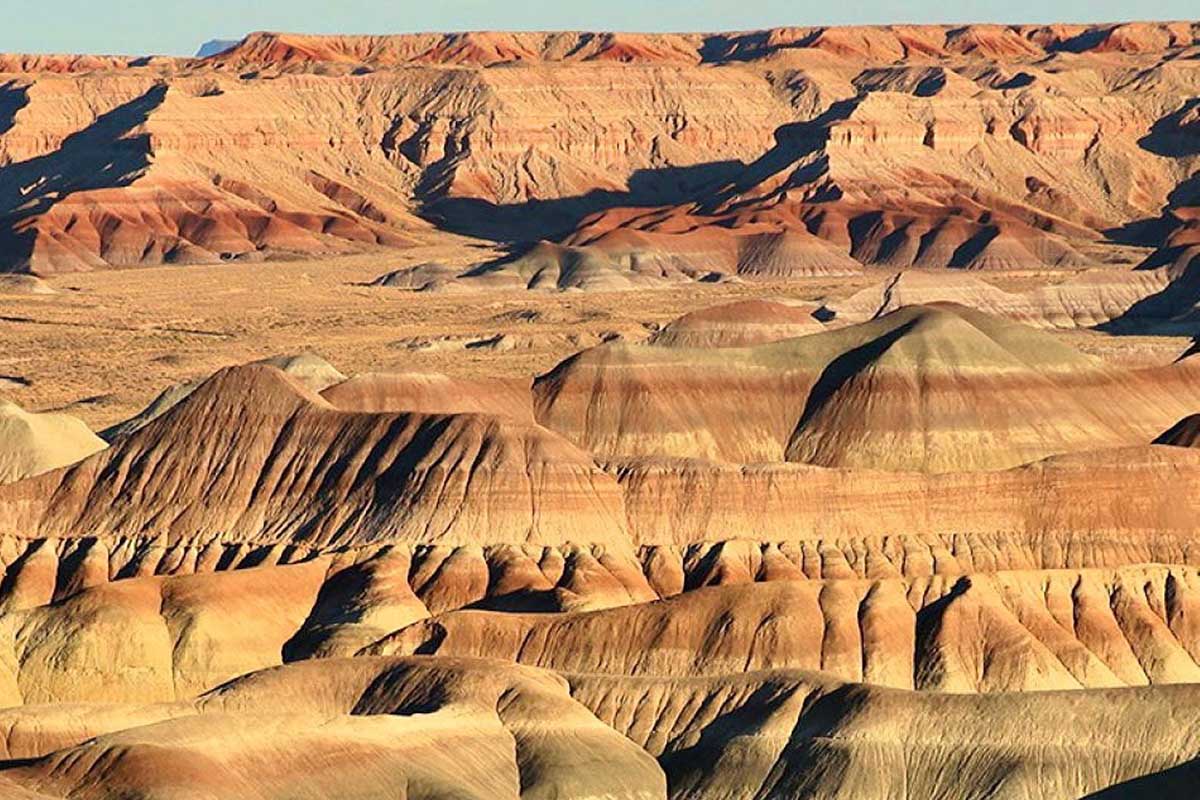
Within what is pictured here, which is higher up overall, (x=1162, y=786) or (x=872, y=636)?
(x=1162, y=786)

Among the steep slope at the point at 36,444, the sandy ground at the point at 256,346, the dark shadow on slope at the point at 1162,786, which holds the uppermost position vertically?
the dark shadow on slope at the point at 1162,786

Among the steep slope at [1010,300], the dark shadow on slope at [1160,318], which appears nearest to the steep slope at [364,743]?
the dark shadow on slope at [1160,318]

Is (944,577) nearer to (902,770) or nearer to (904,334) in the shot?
(902,770)

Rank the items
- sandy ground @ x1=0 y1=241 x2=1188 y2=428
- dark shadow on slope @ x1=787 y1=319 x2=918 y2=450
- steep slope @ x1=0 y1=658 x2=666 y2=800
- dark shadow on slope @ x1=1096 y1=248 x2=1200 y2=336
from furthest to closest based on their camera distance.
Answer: dark shadow on slope @ x1=1096 y1=248 x2=1200 y2=336
sandy ground @ x1=0 y1=241 x2=1188 y2=428
dark shadow on slope @ x1=787 y1=319 x2=918 y2=450
steep slope @ x1=0 y1=658 x2=666 y2=800

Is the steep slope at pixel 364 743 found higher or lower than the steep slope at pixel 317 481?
higher

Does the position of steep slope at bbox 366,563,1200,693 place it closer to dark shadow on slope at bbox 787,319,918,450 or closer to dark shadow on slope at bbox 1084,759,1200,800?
dark shadow on slope at bbox 1084,759,1200,800

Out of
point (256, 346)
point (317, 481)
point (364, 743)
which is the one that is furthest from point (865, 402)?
point (256, 346)

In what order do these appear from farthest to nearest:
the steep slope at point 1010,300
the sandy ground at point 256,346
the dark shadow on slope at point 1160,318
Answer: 1. the steep slope at point 1010,300
2. the dark shadow on slope at point 1160,318
3. the sandy ground at point 256,346

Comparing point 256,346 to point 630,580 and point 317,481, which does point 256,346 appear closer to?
point 317,481

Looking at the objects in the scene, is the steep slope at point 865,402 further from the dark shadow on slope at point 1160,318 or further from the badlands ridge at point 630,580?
the dark shadow on slope at point 1160,318

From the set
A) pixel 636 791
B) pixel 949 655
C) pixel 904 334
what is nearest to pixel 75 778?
pixel 636 791

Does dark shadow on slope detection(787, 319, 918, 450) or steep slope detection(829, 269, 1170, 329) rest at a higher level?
dark shadow on slope detection(787, 319, 918, 450)

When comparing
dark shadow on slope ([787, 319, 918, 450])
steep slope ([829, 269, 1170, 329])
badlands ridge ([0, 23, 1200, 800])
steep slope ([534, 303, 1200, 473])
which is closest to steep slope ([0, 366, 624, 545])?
badlands ridge ([0, 23, 1200, 800])
